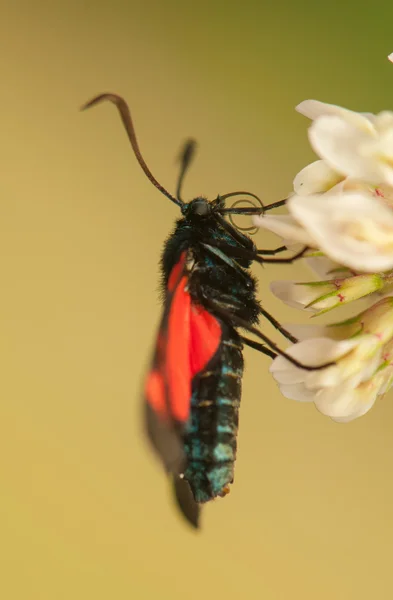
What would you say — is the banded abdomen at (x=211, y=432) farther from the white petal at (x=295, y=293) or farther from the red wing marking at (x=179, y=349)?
the white petal at (x=295, y=293)

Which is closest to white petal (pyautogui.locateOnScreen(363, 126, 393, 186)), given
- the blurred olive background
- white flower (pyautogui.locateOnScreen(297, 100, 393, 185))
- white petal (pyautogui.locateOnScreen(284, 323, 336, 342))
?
white flower (pyautogui.locateOnScreen(297, 100, 393, 185))

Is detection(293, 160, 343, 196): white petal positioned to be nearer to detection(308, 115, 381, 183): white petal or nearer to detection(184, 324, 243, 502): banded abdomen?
detection(308, 115, 381, 183): white petal

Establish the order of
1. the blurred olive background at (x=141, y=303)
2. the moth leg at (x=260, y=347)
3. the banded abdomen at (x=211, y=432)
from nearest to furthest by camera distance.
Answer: the banded abdomen at (x=211, y=432) → the moth leg at (x=260, y=347) → the blurred olive background at (x=141, y=303)

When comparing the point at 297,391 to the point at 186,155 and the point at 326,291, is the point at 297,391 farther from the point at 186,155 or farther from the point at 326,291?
the point at 186,155

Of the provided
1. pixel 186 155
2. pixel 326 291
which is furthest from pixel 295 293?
pixel 186 155

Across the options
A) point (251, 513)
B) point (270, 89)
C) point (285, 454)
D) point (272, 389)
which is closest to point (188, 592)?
point (251, 513)

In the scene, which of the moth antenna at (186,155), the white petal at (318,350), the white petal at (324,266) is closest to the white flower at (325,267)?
Result: the white petal at (324,266)
